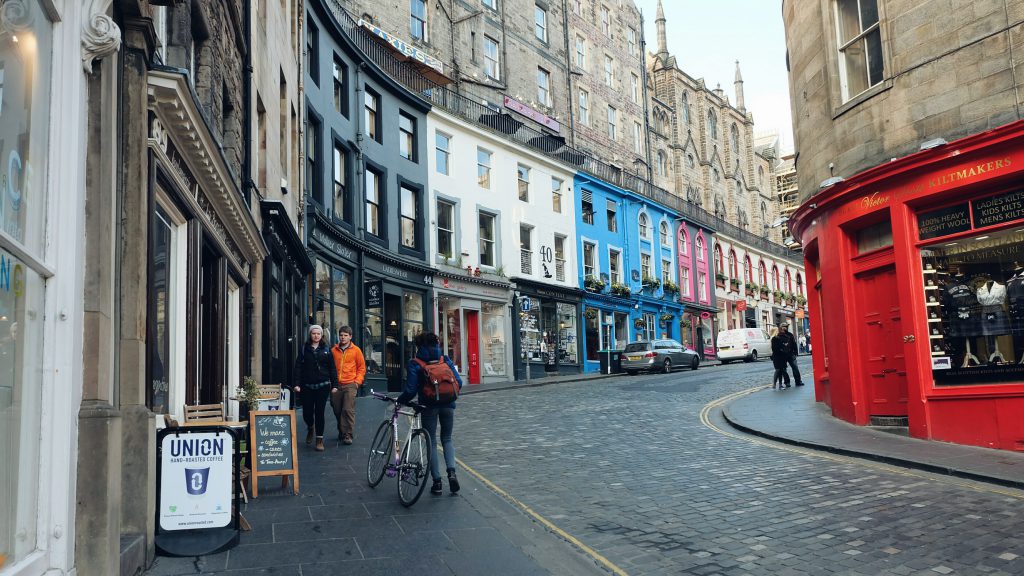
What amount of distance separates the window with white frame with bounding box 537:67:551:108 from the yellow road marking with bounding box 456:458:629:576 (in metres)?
28.1

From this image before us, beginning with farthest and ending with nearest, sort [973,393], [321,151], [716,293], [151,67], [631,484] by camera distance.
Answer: [716,293] < [321,151] < [973,393] < [631,484] < [151,67]

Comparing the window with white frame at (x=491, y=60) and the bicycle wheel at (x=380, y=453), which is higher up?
the window with white frame at (x=491, y=60)

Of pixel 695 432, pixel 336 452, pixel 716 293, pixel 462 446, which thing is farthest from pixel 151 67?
pixel 716 293

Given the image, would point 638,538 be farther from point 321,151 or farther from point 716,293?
point 716,293

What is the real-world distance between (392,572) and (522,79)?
30.6 metres

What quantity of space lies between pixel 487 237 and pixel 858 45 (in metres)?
18.0

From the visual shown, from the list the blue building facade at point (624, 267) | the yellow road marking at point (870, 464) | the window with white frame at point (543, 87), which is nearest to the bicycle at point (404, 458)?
the yellow road marking at point (870, 464)

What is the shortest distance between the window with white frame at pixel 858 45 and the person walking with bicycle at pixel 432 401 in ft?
27.6

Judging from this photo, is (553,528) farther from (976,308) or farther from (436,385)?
(976,308)

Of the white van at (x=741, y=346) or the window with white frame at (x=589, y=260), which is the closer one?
the window with white frame at (x=589, y=260)

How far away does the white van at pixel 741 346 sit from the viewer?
37406 millimetres

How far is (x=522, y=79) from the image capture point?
33969 millimetres

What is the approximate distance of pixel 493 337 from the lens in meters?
28.9

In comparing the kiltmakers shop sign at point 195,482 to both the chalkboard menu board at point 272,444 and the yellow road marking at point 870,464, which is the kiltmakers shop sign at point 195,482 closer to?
the chalkboard menu board at point 272,444
